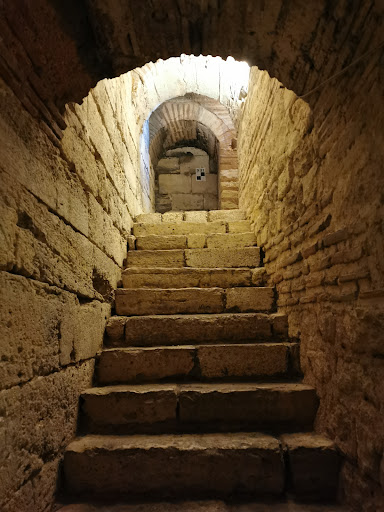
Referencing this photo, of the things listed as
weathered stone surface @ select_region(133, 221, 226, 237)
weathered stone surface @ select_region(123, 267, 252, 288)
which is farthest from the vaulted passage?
weathered stone surface @ select_region(133, 221, 226, 237)

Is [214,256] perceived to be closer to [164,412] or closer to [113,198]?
[113,198]

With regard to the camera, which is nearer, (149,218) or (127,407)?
(127,407)

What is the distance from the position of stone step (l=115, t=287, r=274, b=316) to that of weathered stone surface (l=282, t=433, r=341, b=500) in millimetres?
1420

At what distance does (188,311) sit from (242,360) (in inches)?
32.1

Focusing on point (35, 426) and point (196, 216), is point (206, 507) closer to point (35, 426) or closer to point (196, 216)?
point (35, 426)

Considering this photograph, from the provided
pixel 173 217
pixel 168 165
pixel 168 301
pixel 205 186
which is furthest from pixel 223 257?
pixel 168 165

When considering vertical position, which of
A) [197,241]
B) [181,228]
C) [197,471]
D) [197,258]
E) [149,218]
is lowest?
[197,471]

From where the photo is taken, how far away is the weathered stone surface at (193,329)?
2.71m

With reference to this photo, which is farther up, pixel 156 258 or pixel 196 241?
pixel 196 241

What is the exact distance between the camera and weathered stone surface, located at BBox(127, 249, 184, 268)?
3758 millimetres

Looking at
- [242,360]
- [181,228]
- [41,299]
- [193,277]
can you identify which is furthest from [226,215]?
[41,299]

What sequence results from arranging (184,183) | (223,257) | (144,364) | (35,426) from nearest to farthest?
(35,426) < (144,364) < (223,257) < (184,183)

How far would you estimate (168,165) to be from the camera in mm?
10320

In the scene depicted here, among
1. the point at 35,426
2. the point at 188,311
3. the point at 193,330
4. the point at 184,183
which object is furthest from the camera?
the point at 184,183
